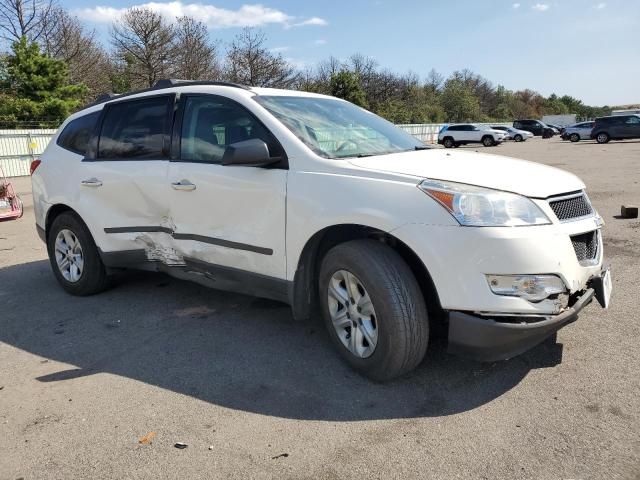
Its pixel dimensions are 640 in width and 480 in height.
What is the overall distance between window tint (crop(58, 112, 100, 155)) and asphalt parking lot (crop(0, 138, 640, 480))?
170 cm

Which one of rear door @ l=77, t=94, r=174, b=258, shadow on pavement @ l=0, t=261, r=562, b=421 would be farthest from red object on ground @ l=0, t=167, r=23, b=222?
rear door @ l=77, t=94, r=174, b=258

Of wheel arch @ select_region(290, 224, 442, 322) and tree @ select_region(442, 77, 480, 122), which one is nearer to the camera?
wheel arch @ select_region(290, 224, 442, 322)

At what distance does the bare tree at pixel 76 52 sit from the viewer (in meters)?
38.4

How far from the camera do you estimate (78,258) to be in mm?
5105

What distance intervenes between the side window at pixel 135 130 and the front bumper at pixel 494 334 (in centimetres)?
278

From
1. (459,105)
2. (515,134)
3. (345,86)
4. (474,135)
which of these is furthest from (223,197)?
(459,105)

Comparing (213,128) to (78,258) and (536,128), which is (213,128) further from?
(536,128)

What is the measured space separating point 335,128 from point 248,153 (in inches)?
32.1

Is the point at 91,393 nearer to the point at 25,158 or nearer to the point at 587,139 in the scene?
the point at 25,158

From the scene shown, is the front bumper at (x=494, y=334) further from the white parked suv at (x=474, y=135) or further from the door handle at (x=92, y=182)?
the white parked suv at (x=474, y=135)

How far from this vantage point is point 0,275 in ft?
20.1

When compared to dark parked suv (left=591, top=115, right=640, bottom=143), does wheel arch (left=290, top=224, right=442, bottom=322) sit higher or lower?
lower

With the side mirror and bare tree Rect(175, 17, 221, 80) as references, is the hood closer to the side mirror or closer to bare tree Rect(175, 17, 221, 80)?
the side mirror

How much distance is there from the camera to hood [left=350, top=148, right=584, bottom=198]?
294 cm
